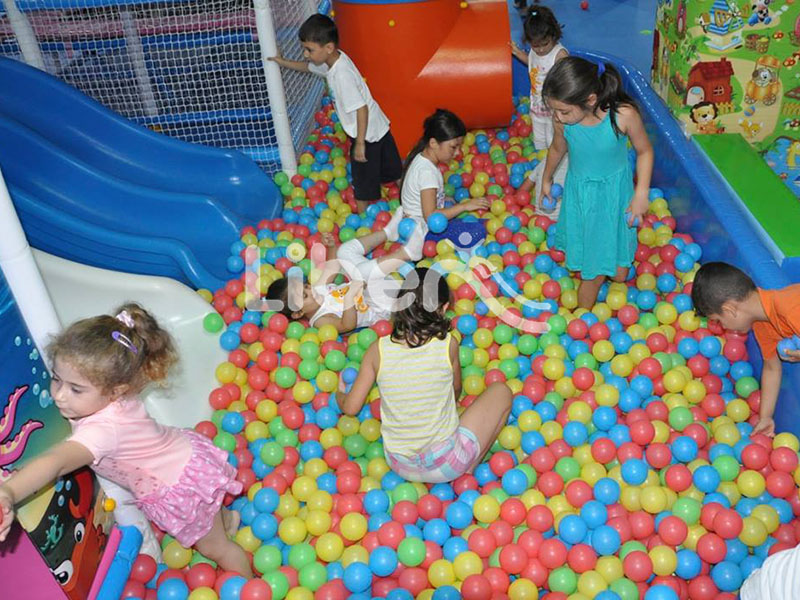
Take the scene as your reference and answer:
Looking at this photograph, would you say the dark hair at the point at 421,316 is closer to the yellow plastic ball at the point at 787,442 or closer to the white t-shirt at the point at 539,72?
the yellow plastic ball at the point at 787,442

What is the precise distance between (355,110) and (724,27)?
4.55ft

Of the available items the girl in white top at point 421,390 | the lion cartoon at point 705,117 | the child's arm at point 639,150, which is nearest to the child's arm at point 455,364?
the girl in white top at point 421,390

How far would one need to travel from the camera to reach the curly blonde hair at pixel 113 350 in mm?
1496

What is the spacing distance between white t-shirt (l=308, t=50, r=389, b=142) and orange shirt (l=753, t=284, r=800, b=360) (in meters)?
1.73

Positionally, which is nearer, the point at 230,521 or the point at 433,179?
the point at 230,521

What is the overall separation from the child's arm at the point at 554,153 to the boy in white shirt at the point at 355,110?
0.76m

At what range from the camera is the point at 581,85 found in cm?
216

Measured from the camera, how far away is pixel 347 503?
1979 millimetres

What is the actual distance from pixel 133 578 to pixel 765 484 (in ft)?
5.11

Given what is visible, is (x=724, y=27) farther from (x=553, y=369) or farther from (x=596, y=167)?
(x=553, y=369)

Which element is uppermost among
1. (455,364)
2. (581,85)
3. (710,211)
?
(581,85)

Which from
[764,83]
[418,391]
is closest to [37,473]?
[418,391]

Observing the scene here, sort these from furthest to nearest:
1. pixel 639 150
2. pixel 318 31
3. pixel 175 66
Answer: pixel 175 66 < pixel 318 31 < pixel 639 150

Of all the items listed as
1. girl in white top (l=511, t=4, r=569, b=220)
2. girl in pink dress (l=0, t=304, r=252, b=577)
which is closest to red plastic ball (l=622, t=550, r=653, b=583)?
girl in pink dress (l=0, t=304, r=252, b=577)
